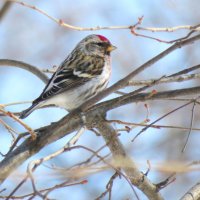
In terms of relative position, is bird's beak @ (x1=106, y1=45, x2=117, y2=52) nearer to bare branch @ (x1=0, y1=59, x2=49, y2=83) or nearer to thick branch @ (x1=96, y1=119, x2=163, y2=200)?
bare branch @ (x1=0, y1=59, x2=49, y2=83)

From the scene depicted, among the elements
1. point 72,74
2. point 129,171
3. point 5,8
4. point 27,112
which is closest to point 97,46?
point 72,74

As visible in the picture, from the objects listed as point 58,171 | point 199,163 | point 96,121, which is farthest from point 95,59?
point 58,171

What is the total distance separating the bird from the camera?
4.36 meters

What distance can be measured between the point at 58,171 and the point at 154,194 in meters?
1.52

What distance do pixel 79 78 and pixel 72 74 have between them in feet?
0.27

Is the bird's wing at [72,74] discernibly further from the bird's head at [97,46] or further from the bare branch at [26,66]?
the bird's head at [97,46]

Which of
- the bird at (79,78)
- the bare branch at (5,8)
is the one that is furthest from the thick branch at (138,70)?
the bird at (79,78)

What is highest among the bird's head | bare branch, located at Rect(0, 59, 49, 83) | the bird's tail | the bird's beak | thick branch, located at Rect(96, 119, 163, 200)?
the bird's head

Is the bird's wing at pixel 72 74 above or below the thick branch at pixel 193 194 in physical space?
above

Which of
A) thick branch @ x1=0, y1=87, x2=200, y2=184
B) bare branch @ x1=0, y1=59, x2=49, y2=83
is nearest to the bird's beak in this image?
bare branch @ x1=0, y1=59, x2=49, y2=83

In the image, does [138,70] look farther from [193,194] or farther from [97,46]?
[97,46]

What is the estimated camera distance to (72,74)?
4816mm

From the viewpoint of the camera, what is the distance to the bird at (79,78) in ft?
14.3

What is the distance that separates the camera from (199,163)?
271 cm
